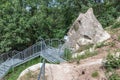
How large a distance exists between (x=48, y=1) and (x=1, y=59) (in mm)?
6127

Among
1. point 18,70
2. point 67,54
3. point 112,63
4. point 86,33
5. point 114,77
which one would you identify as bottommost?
point 114,77

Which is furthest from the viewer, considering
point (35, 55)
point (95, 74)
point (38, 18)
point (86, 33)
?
point (38, 18)

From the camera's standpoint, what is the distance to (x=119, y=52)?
8.45m

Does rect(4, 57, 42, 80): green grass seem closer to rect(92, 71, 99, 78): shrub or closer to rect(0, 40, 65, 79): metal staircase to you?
rect(0, 40, 65, 79): metal staircase

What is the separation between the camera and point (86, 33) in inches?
522

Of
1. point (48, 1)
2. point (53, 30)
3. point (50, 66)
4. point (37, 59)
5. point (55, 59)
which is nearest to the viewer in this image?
point (50, 66)

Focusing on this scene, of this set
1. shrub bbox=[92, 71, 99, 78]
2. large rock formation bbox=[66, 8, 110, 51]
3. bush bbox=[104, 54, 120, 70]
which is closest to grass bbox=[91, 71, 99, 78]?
shrub bbox=[92, 71, 99, 78]

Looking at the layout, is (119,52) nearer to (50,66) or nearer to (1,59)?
(50,66)

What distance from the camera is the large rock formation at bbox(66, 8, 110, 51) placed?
42.2 ft

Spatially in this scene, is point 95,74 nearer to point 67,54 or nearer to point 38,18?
point 67,54

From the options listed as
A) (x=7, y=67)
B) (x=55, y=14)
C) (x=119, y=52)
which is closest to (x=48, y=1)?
(x=55, y=14)

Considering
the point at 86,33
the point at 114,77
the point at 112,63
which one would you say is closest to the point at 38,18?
the point at 86,33

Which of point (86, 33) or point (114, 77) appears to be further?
point (86, 33)

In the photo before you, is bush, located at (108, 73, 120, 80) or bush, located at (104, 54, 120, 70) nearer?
bush, located at (108, 73, 120, 80)
